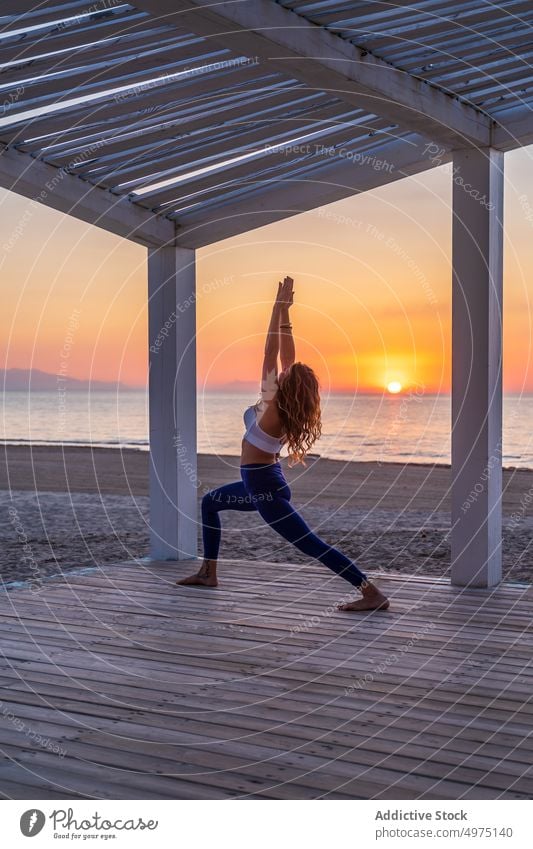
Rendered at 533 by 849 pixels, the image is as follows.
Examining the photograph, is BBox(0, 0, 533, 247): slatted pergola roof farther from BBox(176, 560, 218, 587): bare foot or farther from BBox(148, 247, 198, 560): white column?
BBox(176, 560, 218, 587): bare foot

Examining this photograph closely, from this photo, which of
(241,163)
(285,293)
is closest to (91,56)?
(285,293)

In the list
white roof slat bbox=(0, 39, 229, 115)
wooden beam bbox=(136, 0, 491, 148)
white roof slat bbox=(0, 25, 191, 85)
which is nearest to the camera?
wooden beam bbox=(136, 0, 491, 148)

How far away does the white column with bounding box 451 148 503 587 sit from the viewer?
657 centimetres

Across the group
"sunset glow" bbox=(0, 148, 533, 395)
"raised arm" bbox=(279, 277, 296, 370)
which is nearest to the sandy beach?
"sunset glow" bbox=(0, 148, 533, 395)

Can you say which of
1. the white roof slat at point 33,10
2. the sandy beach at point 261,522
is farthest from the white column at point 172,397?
the white roof slat at point 33,10

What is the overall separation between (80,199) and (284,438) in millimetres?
2292

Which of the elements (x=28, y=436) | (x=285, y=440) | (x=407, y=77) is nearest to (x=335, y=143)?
(x=407, y=77)

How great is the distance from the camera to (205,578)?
6.84 metres

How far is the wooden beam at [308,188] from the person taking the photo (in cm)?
668

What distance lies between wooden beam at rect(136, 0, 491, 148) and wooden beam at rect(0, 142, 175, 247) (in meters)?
2.21

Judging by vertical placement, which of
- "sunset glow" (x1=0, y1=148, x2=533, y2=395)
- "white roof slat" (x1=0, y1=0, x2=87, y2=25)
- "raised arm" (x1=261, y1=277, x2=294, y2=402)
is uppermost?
"sunset glow" (x1=0, y1=148, x2=533, y2=395)

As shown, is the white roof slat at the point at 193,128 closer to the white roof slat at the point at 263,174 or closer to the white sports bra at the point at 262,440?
the white roof slat at the point at 263,174

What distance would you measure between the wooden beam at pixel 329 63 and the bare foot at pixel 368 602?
281 cm

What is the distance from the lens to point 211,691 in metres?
4.36
